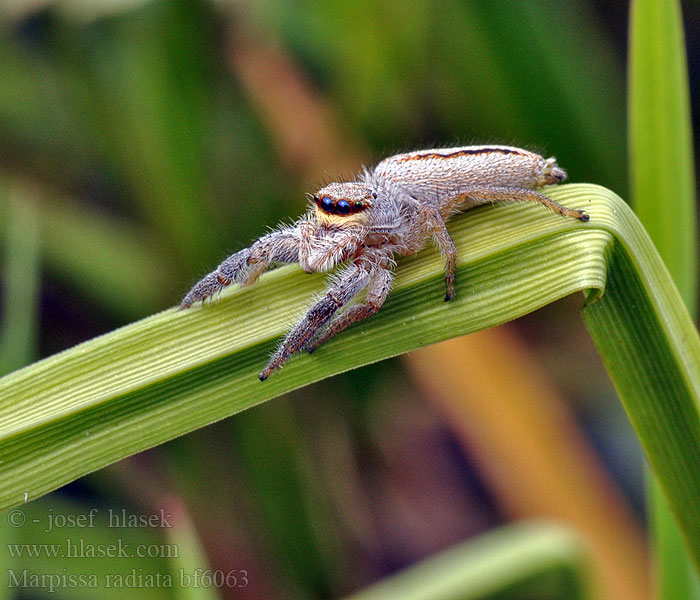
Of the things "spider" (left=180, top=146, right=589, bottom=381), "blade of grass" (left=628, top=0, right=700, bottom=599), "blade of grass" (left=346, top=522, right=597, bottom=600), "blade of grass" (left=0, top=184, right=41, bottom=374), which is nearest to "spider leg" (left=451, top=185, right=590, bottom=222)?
"spider" (left=180, top=146, right=589, bottom=381)

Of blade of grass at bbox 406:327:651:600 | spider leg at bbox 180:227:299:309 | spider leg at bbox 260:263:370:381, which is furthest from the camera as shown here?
blade of grass at bbox 406:327:651:600

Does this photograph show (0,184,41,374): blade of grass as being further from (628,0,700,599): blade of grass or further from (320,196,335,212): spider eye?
(628,0,700,599): blade of grass

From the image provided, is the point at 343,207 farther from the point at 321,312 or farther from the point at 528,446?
the point at 528,446

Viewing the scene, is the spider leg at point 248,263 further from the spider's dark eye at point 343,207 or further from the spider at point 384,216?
the spider's dark eye at point 343,207

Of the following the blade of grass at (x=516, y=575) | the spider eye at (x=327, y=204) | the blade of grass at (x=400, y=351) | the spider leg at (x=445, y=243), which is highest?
the spider eye at (x=327, y=204)

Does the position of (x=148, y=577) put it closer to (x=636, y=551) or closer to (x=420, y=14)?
(x=636, y=551)

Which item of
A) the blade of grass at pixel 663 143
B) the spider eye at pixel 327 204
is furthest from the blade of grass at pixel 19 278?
the blade of grass at pixel 663 143
